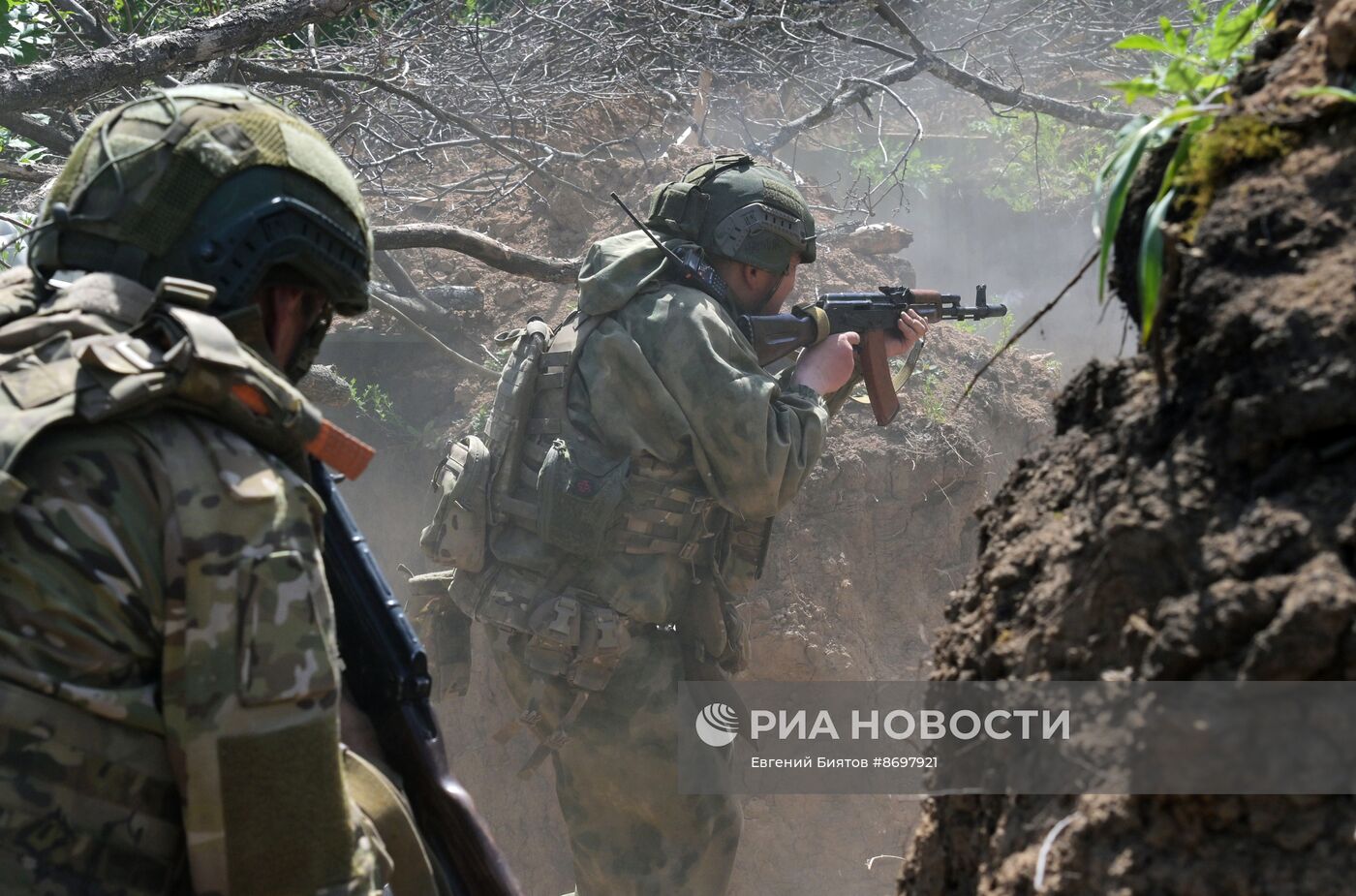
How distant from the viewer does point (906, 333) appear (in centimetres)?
493

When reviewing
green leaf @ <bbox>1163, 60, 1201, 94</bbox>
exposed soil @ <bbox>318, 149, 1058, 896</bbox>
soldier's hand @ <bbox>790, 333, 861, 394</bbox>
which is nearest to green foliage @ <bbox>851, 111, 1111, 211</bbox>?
exposed soil @ <bbox>318, 149, 1058, 896</bbox>

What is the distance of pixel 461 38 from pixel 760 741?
4521mm

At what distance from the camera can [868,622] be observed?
20.6ft

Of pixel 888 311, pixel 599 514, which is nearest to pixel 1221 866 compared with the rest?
pixel 599 514

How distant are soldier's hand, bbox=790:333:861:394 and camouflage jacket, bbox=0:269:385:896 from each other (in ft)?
10.5

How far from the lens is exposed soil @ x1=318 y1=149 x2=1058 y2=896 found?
604 cm

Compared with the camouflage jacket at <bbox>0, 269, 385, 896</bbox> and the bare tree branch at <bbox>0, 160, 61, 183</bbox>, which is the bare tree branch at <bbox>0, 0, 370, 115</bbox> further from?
the camouflage jacket at <bbox>0, 269, 385, 896</bbox>

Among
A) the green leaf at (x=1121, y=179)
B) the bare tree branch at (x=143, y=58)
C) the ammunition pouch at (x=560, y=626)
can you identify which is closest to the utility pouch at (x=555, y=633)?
the ammunition pouch at (x=560, y=626)

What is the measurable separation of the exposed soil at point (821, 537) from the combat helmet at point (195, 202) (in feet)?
12.5

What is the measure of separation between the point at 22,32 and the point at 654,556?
3285 mm

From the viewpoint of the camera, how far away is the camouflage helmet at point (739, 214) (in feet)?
14.7

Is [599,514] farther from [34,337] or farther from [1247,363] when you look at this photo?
[1247,363]

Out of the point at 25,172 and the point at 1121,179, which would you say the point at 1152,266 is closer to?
Answer: the point at 1121,179

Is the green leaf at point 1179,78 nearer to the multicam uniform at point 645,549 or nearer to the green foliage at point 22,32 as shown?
the multicam uniform at point 645,549
